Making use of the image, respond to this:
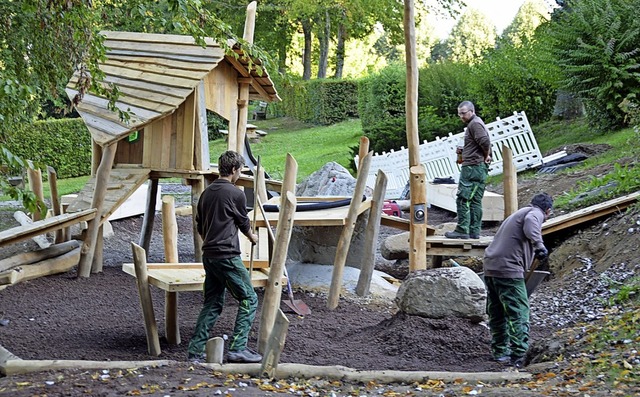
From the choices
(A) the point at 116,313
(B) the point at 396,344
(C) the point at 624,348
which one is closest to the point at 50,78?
(A) the point at 116,313

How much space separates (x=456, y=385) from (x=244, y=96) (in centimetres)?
822

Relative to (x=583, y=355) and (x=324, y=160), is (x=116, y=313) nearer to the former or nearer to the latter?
(x=583, y=355)

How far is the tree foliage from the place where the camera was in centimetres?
1847

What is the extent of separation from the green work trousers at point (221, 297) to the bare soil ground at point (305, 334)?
573 mm

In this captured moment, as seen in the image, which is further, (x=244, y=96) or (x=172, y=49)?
(x=244, y=96)

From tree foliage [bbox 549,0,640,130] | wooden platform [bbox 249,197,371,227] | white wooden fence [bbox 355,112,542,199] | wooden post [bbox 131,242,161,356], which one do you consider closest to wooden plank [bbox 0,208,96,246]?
wooden platform [bbox 249,197,371,227]

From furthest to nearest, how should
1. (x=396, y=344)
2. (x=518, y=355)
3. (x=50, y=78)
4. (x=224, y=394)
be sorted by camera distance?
(x=50, y=78) → (x=396, y=344) → (x=518, y=355) → (x=224, y=394)

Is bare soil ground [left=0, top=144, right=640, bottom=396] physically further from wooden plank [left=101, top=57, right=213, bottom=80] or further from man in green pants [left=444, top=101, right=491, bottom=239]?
wooden plank [left=101, top=57, right=213, bottom=80]

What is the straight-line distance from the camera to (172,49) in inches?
513

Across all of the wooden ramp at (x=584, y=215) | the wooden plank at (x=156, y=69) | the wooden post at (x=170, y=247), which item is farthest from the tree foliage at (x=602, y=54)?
the wooden post at (x=170, y=247)

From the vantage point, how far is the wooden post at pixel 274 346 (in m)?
6.29

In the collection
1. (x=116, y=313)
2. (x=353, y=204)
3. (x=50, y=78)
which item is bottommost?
(x=116, y=313)

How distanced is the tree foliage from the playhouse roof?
28.7 ft

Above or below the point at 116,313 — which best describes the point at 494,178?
above
